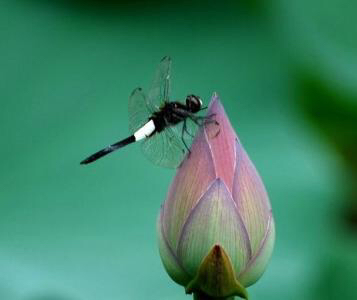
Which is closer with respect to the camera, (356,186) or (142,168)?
(142,168)

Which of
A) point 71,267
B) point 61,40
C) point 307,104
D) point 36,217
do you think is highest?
point 61,40

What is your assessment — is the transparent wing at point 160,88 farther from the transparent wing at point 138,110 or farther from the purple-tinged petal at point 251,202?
the purple-tinged petal at point 251,202

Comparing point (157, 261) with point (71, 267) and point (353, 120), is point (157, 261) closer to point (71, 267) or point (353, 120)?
point (71, 267)

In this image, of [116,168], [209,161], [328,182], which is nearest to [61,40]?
[116,168]

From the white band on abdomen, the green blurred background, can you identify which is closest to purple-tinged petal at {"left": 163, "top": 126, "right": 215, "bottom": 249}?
the white band on abdomen

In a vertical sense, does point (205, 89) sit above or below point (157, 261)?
above

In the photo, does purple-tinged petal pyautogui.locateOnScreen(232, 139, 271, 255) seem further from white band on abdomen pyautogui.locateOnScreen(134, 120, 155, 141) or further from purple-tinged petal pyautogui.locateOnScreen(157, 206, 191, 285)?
white band on abdomen pyautogui.locateOnScreen(134, 120, 155, 141)
